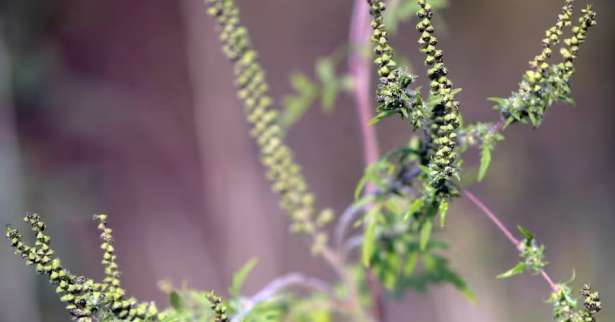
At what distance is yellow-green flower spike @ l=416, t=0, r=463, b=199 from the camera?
2.37 ft

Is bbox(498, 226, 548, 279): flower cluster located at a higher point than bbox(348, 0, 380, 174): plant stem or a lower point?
lower

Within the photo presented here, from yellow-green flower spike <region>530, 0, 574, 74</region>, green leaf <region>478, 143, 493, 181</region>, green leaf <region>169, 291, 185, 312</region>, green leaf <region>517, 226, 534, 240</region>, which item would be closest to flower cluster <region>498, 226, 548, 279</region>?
green leaf <region>517, 226, 534, 240</region>

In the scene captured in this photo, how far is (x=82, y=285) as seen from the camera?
0.79 m

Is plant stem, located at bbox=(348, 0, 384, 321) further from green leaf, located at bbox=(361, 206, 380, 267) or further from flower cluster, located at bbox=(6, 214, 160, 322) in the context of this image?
flower cluster, located at bbox=(6, 214, 160, 322)

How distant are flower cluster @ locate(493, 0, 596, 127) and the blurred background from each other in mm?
2589

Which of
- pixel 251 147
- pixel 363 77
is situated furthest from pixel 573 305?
pixel 251 147

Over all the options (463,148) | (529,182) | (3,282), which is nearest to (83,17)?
(3,282)

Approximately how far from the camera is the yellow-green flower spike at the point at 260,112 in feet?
3.60

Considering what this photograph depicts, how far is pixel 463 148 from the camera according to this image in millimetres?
949

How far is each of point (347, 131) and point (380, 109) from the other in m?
3.30

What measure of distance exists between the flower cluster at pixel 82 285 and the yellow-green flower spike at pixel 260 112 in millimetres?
437

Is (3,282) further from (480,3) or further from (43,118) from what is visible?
(480,3)

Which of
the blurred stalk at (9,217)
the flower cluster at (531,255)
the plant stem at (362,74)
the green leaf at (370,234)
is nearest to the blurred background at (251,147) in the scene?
the blurred stalk at (9,217)

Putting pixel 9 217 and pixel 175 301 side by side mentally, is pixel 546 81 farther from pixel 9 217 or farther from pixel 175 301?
pixel 9 217
